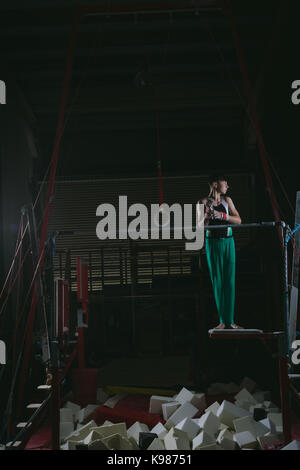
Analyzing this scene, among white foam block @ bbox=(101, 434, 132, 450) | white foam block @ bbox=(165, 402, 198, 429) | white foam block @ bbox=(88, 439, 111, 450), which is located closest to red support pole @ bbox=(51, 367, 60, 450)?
white foam block @ bbox=(88, 439, 111, 450)

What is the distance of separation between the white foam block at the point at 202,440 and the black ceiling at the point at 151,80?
2.93 m

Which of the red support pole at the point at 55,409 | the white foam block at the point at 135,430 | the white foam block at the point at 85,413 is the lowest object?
the white foam block at the point at 85,413

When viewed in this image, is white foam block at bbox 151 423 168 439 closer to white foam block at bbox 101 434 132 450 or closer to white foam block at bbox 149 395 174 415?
white foam block at bbox 101 434 132 450

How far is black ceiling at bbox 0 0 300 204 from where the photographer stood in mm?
5934

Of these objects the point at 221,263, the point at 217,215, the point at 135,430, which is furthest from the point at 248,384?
the point at 217,215

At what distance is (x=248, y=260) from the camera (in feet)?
24.5

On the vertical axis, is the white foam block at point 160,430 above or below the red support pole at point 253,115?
below

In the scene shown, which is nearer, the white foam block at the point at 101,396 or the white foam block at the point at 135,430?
the white foam block at the point at 135,430

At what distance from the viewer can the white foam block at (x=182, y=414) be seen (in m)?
4.73

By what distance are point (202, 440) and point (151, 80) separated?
3730 millimetres

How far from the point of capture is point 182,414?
4.90m

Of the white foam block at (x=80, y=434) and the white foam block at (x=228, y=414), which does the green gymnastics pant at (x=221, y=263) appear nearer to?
the white foam block at (x=228, y=414)

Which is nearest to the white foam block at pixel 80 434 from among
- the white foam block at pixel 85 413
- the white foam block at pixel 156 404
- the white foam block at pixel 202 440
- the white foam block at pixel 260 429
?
the white foam block at pixel 85 413
